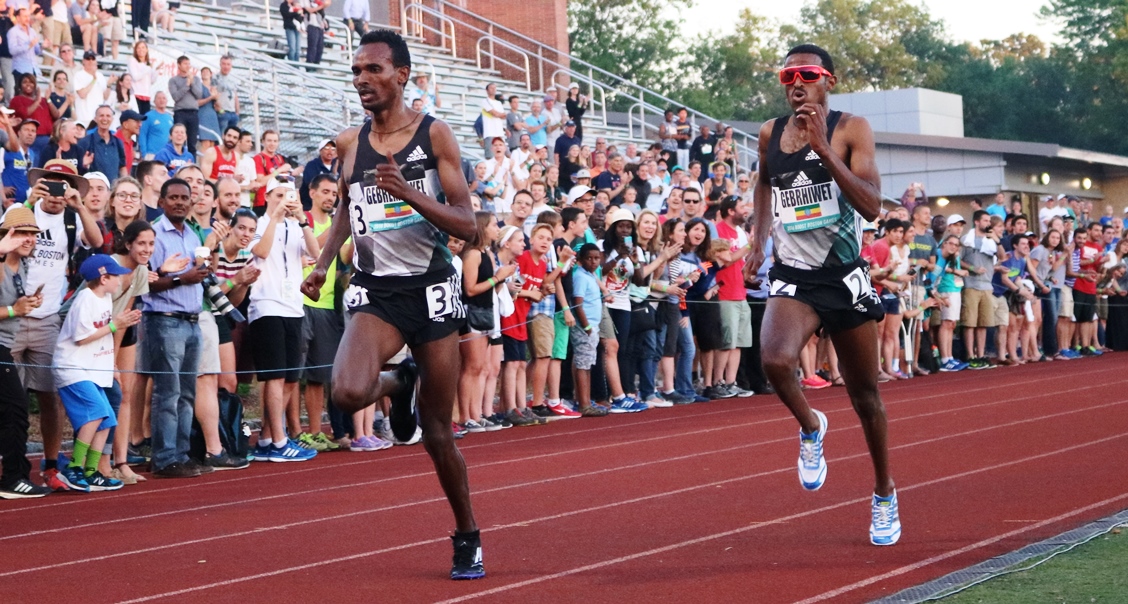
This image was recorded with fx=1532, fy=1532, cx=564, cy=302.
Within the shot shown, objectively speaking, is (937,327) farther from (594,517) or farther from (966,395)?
(594,517)

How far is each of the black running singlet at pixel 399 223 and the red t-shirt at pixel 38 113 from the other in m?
11.5

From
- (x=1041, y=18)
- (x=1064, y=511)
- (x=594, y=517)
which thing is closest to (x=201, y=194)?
(x=594, y=517)

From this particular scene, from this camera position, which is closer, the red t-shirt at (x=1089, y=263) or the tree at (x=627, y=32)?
the red t-shirt at (x=1089, y=263)

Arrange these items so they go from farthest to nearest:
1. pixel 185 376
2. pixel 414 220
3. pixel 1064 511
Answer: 1. pixel 185 376
2. pixel 1064 511
3. pixel 414 220

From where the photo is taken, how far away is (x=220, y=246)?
41.5ft

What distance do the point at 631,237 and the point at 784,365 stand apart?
10039mm

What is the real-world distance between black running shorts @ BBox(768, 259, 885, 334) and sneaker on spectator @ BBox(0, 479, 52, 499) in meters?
5.91

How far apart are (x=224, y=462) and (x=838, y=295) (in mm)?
6519

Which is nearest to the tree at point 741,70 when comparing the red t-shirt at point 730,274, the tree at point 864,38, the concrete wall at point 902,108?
the tree at point 864,38

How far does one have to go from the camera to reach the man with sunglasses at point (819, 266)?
7.43 meters

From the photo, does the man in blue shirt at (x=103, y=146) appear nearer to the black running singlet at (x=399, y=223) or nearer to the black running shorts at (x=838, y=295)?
the black running singlet at (x=399, y=223)

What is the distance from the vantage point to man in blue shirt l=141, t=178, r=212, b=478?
11.6m

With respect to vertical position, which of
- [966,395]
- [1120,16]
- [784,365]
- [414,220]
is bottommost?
[966,395]

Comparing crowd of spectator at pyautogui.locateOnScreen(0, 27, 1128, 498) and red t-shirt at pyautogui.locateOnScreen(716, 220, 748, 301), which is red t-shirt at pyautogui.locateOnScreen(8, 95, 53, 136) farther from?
red t-shirt at pyautogui.locateOnScreen(716, 220, 748, 301)
